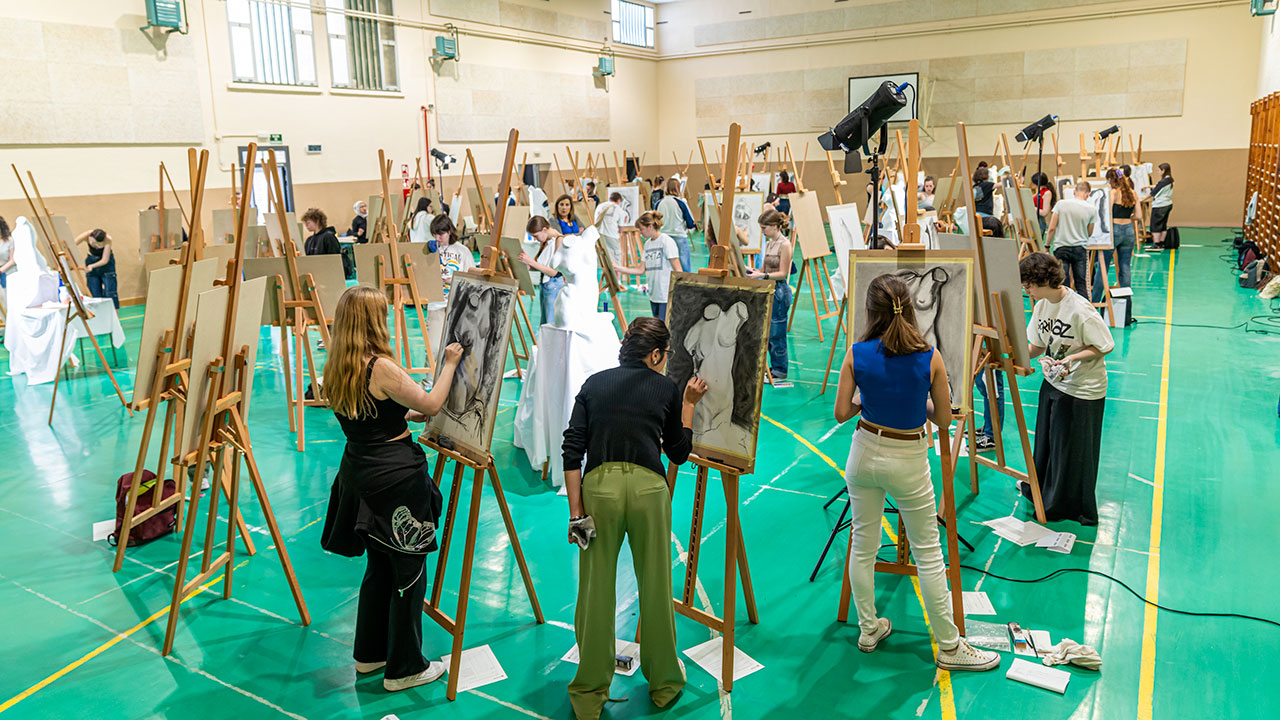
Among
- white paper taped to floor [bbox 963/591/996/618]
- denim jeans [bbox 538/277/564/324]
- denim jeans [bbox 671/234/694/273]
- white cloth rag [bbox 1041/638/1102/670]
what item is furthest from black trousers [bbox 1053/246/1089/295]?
white cloth rag [bbox 1041/638/1102/670]

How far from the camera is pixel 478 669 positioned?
11.8ft

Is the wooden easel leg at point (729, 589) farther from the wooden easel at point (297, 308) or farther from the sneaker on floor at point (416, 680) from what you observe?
the wooden easel at point (297, 308)

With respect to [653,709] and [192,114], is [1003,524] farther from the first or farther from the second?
[192,114]

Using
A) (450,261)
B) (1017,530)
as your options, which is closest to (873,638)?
(1017,530)

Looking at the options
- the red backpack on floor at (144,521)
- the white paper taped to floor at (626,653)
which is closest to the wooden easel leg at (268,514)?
the red backpack on floor at (144,521)

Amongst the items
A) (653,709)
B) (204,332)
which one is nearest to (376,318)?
(204,332)

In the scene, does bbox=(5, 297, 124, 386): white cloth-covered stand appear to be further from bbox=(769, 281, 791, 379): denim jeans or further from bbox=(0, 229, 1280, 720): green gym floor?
bbox=(769, 281, 791, 379): denim jeans

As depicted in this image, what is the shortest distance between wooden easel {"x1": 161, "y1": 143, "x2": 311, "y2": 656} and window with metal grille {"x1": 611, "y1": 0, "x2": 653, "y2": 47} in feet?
71.3

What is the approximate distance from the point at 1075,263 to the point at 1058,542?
5478 mm

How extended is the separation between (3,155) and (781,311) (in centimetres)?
1082

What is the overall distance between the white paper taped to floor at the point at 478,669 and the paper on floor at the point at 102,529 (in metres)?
2.69

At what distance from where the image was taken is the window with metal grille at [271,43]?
46.2ft

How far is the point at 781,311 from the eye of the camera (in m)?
8.02

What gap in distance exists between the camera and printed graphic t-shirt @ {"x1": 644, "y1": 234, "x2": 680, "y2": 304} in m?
8.11
